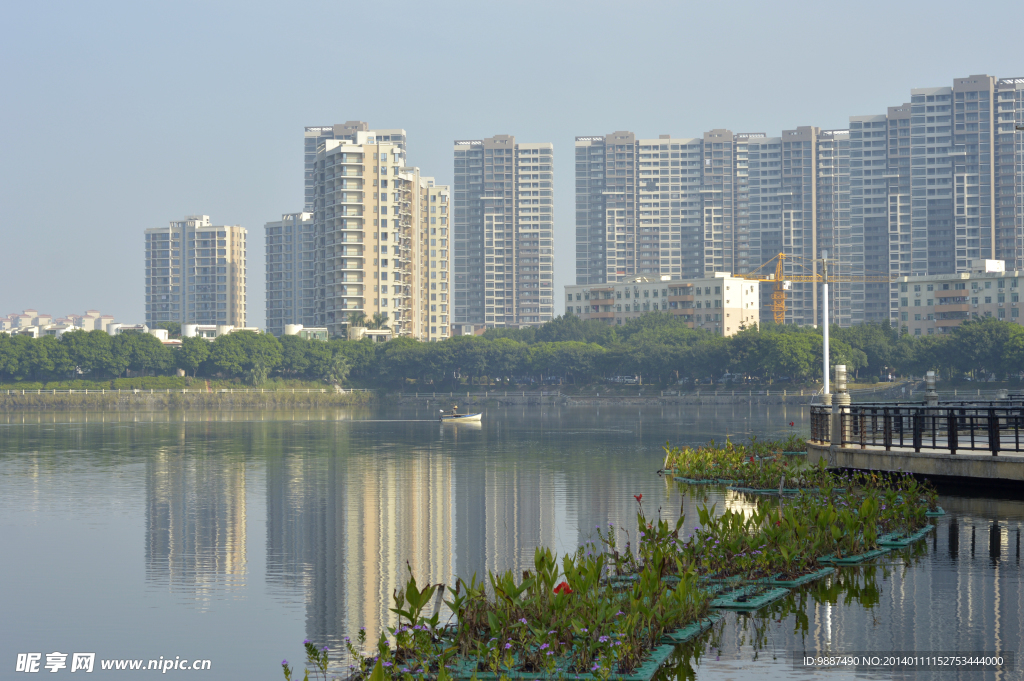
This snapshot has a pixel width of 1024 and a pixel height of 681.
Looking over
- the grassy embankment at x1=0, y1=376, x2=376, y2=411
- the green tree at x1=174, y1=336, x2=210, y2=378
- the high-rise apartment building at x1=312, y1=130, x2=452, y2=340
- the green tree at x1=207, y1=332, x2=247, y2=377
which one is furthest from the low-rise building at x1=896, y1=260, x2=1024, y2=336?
the green tree at x1=174, y1=336, x2=210, y2=378

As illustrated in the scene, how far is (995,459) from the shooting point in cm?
2416

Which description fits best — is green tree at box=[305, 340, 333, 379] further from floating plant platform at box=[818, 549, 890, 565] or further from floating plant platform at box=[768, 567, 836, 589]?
floating plant platform at box=[768, 567, 836, 589]

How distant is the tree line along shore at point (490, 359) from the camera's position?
5709 inches

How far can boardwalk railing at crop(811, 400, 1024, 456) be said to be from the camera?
Result: 25.3 meters

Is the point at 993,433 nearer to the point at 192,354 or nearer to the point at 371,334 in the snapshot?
the point at 192,354

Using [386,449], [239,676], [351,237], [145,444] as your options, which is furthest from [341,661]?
[351,237]

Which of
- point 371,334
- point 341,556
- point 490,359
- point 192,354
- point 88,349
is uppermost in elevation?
point 371,334

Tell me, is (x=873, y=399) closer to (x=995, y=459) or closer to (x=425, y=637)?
(x=995, y=459)

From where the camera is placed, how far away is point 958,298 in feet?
593

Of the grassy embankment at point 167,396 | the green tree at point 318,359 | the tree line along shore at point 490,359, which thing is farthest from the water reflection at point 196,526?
the green tree at point 318,359

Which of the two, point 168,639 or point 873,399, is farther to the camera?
→ point 873,399

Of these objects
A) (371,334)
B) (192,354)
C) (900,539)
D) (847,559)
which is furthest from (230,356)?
(847,559)

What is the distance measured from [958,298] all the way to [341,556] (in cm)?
17874

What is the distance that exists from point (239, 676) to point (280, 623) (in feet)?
9.10
